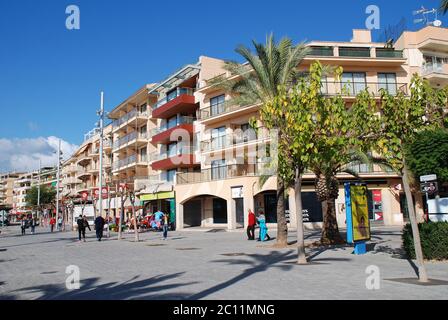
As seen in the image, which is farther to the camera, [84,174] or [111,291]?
[84,174]

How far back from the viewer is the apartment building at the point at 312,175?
1332 inches

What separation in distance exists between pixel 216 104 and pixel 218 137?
332cm

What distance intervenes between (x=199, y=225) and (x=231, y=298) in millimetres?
34497

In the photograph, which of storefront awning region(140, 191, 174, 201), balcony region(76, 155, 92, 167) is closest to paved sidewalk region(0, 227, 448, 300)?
storefront awning region(140, 191, 174, 201)

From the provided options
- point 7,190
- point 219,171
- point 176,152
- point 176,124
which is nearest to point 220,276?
point 219,171

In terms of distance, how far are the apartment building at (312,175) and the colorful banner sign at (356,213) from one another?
1682 centimetres

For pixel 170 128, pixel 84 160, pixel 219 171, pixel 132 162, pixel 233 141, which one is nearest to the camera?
pixel 219 171

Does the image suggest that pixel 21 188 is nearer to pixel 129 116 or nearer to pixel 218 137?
pixel 129 116

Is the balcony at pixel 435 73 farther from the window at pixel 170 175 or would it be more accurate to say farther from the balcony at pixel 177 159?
the window at pixel 170 175

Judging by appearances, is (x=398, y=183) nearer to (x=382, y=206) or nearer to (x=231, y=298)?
(x=382, y=206)

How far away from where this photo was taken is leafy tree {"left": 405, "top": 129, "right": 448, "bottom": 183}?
84.1 feet

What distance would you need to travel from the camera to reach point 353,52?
116ft
